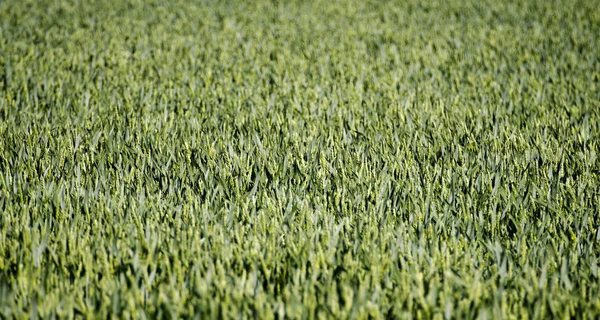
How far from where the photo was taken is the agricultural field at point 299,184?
5.42 feet

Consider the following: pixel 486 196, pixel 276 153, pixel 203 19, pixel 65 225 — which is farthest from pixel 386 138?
pixel 203 19

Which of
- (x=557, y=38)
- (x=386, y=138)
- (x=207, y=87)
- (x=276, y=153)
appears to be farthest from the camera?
(x=557, y=38)

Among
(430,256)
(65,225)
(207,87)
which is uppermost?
(207,87)

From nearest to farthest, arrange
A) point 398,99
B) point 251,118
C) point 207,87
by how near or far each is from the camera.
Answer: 1. point 251,118
2. point 398,99
3. point 207,87

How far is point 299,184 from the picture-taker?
8.04 feet

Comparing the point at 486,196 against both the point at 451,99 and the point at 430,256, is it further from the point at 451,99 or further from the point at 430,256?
the point at 451,99

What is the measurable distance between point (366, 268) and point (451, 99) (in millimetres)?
2422

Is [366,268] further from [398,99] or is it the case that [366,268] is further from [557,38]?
[557,38]

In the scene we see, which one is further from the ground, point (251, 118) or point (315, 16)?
point (315, 16)

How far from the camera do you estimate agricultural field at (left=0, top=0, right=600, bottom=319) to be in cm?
165

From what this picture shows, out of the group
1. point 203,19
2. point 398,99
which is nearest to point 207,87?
point 398,99

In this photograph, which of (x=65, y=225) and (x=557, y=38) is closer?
(x=65, y=225)

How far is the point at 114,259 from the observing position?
5.89 ft

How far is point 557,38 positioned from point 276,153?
4.44 meters
